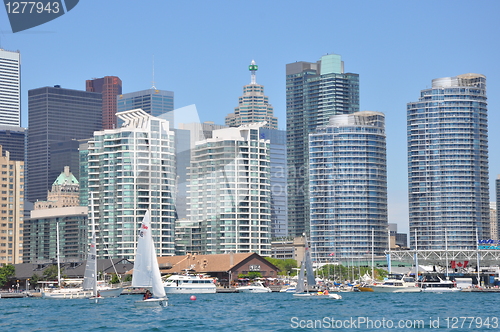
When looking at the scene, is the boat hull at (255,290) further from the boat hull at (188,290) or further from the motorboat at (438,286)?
Result: the motorboat at (438,286)

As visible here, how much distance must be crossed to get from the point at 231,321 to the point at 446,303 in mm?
44579

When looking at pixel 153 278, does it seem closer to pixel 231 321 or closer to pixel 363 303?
pixel 231 321

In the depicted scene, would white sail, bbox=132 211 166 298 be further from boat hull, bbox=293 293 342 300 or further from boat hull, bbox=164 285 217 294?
boat hull, bbox=164 285 217 294

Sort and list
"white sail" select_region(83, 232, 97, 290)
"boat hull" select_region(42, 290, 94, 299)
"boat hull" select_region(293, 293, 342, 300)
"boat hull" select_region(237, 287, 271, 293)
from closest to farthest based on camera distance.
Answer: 1. "white sail" select_region(83, 232, 97, 290)
2. "boat hull" select_region(293, 293, 342, 300)
3. "boat hull" select_region(42, 290, 94, 299)
4. "boat hull" select_region(237, 287, 271, 293)

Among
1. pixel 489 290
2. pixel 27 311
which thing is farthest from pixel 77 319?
pixel 489 290

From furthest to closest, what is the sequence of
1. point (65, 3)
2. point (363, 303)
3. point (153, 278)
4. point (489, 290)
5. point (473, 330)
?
point (489, 290) < point (363, 303) < point (153, 278) < point (473, 330) < point (65, 3)

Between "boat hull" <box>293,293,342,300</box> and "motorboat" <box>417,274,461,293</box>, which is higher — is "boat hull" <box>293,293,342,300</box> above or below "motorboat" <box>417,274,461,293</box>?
above

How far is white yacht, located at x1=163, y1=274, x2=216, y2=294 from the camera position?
170 metres

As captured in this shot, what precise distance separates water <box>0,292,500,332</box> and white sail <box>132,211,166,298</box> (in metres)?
3.01

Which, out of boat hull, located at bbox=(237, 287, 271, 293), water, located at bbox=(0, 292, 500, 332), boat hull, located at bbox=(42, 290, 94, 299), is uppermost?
water, located at bbox=(0, 292, 500, 332)

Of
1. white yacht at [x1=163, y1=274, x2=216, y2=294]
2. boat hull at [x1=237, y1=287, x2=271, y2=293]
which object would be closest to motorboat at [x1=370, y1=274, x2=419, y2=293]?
boat hull at [x1=237, y1=287, x2=271, y2=293]

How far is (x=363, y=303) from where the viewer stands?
125 meters

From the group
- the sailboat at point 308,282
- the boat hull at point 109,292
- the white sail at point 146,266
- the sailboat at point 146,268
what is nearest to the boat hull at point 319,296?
the sailboat at point 308,282

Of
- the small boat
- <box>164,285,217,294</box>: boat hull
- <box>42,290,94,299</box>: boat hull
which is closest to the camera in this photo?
<box>42,290,94,299</box>: boat hull
